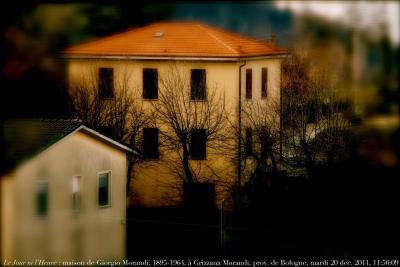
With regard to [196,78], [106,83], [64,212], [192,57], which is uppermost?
[192,57]

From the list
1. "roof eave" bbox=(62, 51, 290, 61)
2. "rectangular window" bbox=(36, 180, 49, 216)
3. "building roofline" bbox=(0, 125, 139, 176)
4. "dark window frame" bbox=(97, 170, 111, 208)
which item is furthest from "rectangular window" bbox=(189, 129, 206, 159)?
"rectangular window" bbox=(36, 180, 49, 216)

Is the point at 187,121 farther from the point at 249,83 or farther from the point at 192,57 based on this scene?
the point at 249,83

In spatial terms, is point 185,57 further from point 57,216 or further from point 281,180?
point 57,216

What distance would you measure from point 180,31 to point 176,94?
0.63 m

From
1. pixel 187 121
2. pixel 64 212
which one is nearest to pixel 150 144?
pixel 187 121

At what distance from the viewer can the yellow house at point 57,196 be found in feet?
4.78

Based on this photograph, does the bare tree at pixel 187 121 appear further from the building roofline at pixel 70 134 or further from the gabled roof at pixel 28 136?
the gabled roof at pixel 28 136

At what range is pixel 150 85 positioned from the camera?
4758mm

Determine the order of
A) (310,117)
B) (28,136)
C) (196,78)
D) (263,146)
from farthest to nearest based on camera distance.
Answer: (196,78)
(263,146)
(310,117)
(28,136)

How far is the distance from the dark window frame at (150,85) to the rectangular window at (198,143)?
0.41 metres

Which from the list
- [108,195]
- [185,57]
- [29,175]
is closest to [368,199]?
[108,195]

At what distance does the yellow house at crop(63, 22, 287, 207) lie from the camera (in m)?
4.16

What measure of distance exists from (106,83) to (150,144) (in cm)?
65

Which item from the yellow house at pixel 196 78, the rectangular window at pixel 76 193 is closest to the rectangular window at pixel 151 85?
the yellow house at pixel 196 78
